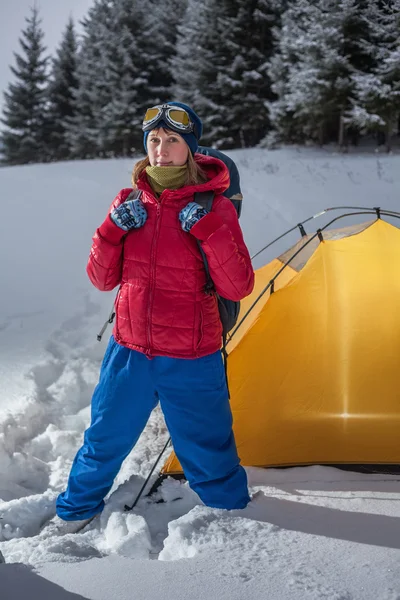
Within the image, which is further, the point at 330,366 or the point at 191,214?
the point at 330,366

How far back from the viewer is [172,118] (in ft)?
7.80

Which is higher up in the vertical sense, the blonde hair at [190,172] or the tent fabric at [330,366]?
the blonde hair at [190,172]

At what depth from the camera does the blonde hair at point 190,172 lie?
2.42m

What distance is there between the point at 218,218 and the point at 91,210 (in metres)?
6.11

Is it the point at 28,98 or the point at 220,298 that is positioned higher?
the point at 28,98

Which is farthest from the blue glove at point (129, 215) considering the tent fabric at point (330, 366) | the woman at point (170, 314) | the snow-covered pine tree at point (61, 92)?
the snow-covered pine tree at point (61, 92)

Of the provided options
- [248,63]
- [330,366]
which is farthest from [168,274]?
[248,63]

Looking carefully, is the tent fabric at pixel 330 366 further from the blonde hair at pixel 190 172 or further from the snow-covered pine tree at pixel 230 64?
the snow-covered pine tree at pixel 230 64

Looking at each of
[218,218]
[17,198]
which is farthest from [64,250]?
[218,218]

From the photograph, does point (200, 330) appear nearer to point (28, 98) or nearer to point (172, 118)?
point (172, 118)

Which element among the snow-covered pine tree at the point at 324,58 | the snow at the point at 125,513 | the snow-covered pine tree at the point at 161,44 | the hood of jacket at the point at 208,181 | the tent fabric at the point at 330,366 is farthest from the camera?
the snow-covered pine tree at the point at 161,44

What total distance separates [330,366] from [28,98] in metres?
26.7

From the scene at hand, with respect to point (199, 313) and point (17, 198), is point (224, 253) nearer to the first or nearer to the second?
point (199, 313)

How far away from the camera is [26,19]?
85.3ft
